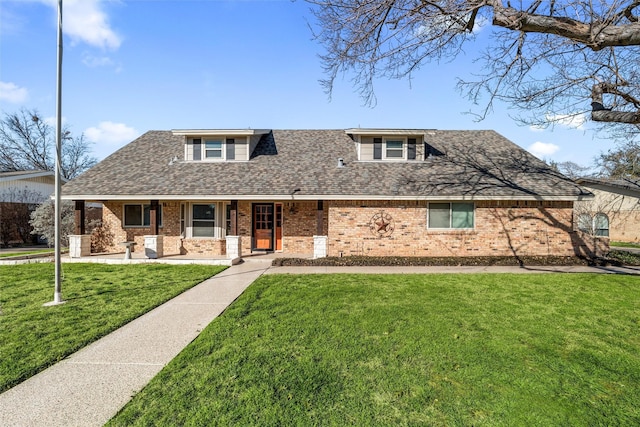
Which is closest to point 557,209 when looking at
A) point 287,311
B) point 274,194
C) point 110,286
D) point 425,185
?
point 425,185

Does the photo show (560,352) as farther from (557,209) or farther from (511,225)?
(557,209)

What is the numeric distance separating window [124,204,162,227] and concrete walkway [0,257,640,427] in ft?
27.0

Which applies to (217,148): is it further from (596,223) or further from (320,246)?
(596,223)

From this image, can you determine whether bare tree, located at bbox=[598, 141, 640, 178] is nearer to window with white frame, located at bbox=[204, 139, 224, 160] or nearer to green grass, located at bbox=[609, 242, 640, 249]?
green grass, located at bbox=[609, 242, 640, 249]

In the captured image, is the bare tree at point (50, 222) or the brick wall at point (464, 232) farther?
the bare tree at point (50, 222)

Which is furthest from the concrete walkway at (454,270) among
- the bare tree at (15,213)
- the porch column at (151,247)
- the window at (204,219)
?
the bare tree at (15,213)

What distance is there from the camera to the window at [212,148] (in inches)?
607

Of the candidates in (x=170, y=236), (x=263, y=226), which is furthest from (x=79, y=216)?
(x=263, y=226)

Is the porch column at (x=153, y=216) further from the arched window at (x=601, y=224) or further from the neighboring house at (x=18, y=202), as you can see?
the arched window at (x=601, y=224)

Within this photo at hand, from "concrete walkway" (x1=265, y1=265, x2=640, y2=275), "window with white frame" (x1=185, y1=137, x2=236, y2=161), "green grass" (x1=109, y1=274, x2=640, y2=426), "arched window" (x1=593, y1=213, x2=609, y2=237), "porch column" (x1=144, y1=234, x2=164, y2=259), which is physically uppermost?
"window with white frame" (x1=185, y1=137, x2=236, y2=161)

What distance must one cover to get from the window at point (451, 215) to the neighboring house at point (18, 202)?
2273 cm

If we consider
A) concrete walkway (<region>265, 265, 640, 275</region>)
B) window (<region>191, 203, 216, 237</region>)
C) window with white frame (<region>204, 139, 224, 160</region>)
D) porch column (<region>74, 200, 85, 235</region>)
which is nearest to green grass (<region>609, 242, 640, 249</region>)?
concrete walkway (<region>265, 265, 640, 275</region>)

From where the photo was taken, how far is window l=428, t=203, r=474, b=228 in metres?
13.3

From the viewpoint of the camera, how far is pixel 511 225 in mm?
13289
